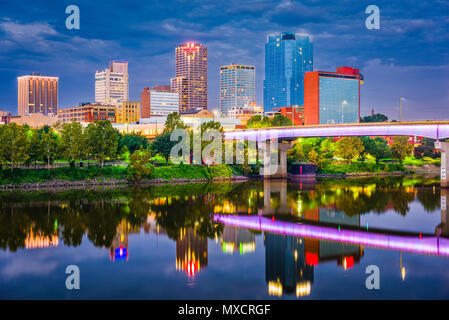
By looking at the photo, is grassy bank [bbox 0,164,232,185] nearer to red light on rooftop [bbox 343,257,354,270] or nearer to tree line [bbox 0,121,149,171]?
Result: tree line [bbox 0,121,149,171]

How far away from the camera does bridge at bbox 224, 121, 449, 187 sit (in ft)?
207

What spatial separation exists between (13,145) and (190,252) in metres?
40.9

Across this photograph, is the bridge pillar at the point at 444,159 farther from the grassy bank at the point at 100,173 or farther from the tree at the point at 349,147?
the tree at the point at 349,147

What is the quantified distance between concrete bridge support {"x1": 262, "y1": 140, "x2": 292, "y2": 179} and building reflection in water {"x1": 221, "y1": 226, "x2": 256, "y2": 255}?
49063mm

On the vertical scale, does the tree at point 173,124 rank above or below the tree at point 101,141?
above

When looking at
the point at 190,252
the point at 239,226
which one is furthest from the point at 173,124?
the point at 190,252

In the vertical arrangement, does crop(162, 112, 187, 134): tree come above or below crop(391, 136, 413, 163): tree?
above

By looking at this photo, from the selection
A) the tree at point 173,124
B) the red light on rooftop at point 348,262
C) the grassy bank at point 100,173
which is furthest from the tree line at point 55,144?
the red light on rooftop at point 348,262

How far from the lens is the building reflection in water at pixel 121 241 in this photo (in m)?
26.8

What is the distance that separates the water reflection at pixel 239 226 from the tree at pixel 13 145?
881 cm

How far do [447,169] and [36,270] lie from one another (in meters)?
55.1

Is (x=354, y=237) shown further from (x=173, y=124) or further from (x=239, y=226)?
(x=173, y=124)

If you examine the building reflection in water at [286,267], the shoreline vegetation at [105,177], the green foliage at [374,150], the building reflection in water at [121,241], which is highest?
the green foliage at [374,150]

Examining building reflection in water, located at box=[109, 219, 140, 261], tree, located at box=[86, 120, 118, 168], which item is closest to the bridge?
tree, located at box=[86, 120, 118, 168]
